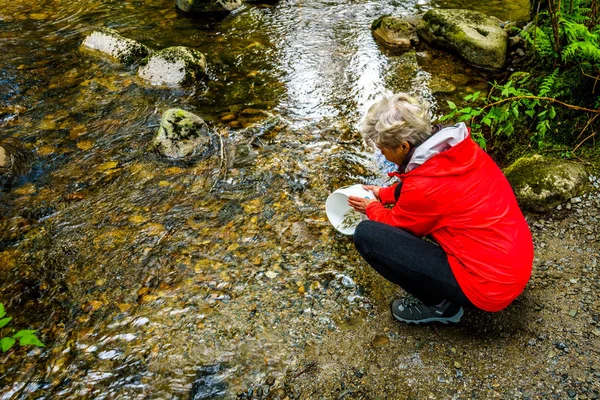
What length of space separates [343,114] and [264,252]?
266 cm

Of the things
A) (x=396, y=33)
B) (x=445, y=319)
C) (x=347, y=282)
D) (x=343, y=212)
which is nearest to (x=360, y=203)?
(x=343, y=212)

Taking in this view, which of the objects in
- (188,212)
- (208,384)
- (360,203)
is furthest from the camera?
(188,212)

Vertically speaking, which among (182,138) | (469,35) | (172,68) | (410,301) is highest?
(172,68)

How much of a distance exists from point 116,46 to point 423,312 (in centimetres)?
689

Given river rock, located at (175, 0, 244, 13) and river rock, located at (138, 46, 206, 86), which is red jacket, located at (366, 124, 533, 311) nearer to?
river rock, located at (138, 46, 206, 86)

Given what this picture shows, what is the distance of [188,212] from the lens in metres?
4.37

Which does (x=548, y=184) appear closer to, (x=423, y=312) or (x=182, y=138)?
(x=423, y=312)

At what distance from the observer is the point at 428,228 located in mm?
2758

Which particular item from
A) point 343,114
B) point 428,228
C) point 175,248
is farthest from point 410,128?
point 343,114

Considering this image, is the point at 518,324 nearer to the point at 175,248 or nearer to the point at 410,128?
the point at 410,128

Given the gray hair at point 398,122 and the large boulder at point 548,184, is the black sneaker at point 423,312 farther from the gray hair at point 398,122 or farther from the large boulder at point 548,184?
the large boulder at point 548,184

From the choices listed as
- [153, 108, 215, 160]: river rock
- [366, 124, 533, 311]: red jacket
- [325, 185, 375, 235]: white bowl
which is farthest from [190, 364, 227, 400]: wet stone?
[153, 108, 215, 160]: river rock

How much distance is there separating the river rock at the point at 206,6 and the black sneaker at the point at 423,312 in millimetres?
7843

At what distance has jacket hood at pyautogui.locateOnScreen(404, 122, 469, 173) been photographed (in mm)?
2428
